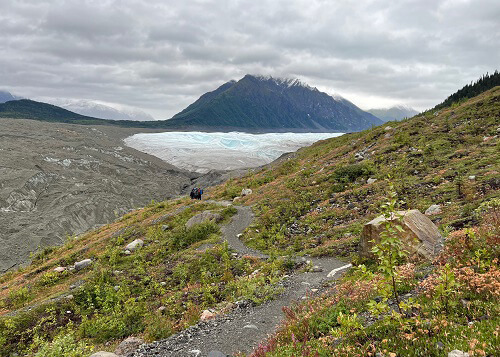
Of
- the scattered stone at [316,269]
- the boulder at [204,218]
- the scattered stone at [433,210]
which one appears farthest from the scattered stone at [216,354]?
the boulder at [204,218]

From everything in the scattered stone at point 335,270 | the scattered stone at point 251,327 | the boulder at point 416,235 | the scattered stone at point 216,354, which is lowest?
the scattered stone at point 251,327

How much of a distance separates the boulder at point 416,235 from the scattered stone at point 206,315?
21.1ft

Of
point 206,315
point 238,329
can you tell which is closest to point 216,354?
point 238,329

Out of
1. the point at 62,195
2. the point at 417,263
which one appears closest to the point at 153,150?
the point at 62,195

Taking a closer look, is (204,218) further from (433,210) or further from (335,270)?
(433,210)

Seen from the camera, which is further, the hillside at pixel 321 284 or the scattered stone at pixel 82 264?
the scattered stone at pixel 82 264

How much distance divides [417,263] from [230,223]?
1775 centimetres

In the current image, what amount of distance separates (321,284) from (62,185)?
7788 cm

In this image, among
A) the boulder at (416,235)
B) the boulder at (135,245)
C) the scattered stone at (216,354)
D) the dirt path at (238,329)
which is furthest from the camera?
the boulder at (135,245)

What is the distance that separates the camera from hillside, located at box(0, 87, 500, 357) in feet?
19.7

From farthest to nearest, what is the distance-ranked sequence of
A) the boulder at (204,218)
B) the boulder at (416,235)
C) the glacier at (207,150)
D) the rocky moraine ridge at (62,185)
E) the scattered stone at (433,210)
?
the glacier at (207,150) → the rocky moraine ridge at (62,185) → the boulder at (204,218) → the scattered stone at (433,210) → the boulder at (416,235)

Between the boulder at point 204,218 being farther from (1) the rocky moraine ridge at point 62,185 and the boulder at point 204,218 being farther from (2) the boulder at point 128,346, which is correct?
(1) the rocky moraine ridge at point 62,185

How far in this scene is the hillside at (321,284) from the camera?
19.7 ft

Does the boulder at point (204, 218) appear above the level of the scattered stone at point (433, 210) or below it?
below
